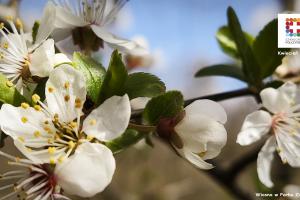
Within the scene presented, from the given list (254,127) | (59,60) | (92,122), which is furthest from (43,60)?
(254,127)

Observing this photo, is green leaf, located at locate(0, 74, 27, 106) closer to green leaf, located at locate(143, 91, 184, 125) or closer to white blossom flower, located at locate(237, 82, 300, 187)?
green leaf, located at locate(143, 91, 184, 125)

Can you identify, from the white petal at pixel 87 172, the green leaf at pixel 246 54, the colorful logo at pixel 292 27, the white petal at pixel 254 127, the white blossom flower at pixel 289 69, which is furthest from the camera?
the white blossom flower at pixel 289 69

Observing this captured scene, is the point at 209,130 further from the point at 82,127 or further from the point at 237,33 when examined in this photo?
the point at 237,33

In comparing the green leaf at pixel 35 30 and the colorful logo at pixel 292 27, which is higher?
the green leaf at pixel 35 30

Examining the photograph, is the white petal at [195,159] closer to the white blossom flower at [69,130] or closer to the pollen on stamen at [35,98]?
the white blossom flower at [69,130]

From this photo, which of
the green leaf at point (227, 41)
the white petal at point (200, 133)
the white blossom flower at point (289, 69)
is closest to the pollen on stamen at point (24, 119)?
the white petal at point (200, 133)

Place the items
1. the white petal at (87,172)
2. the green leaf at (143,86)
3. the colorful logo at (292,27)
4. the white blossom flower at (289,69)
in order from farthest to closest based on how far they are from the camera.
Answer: the white blossom flower at (289,69) < the colorful logo at (292,27) < the green leaf at (143,86) < the white petal at (87,172)
